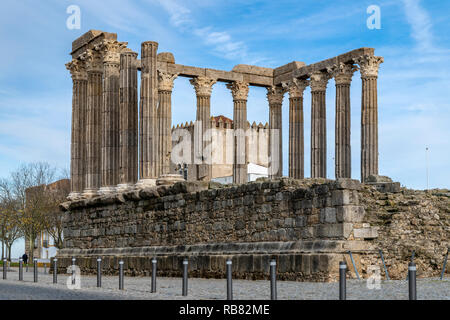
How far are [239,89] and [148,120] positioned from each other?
9600 mm

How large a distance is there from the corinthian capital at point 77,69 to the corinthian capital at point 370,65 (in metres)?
11.9

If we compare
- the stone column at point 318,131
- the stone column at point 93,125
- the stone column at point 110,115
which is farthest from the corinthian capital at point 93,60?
the stone column at point 318,131

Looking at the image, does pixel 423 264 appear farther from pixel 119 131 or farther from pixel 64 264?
pixel 64 264

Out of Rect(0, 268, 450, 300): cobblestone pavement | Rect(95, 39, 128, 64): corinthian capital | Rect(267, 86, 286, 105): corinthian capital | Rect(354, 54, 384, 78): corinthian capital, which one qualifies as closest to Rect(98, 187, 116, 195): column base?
Rect(95, 39, 128, 64): corinthian capital

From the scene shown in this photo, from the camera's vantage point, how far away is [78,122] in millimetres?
33906

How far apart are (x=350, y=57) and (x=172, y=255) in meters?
12.4

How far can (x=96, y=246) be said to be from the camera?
30.2 metres

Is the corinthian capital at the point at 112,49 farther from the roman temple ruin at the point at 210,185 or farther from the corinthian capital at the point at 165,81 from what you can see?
the corinthian capital at the point at 165,81

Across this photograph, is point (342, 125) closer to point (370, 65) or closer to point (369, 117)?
point (369, 117)

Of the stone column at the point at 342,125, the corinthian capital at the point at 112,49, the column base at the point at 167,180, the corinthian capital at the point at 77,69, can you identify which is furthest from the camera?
the corinthian capital at the point at 77,69

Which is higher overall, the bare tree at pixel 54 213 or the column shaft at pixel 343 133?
the column shaft at pixel 343 133

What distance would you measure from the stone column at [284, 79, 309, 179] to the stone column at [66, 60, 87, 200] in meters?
9.47

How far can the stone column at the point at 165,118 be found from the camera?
2919cm
